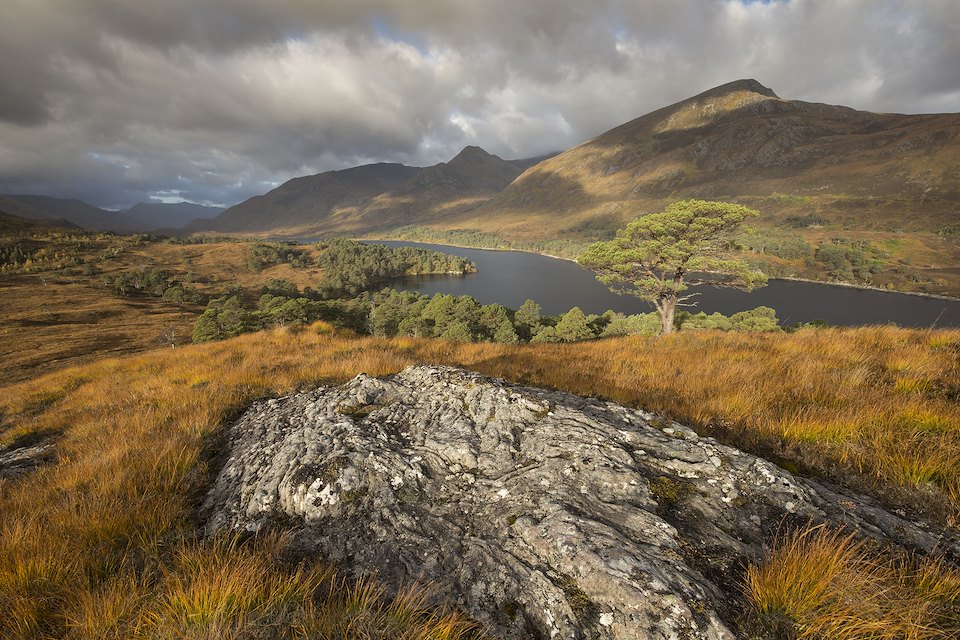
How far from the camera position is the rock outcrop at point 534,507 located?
237 centimetres

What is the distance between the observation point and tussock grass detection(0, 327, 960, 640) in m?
2.02

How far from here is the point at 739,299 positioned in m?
104

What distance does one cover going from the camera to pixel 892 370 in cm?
641

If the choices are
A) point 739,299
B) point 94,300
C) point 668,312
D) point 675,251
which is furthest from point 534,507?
point 739,299

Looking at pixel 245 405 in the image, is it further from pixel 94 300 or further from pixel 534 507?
pixel 94 300

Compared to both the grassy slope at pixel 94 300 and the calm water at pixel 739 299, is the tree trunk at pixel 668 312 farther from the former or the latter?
the grassy slope at pixel 94 300

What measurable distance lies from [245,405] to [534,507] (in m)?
5.08

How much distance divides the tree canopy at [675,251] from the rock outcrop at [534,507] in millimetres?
20289

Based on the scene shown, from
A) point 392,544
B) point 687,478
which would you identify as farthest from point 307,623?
point 687,478

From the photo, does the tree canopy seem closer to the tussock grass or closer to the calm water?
the tussock grass

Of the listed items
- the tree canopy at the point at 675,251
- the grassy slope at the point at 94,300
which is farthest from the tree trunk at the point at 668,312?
the grassy slope at the point at 94,300

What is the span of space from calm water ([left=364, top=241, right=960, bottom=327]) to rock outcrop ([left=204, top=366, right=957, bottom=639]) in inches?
3336

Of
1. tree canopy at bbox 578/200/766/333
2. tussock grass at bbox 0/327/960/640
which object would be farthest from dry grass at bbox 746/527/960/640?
tree canopy at bbox 578/200/766/333

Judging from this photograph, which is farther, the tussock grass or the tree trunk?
the tree trunk
